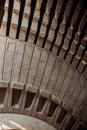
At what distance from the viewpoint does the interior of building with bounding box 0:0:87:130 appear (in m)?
3.24

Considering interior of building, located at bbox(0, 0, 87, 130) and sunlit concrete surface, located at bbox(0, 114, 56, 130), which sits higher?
interior of building, located at bbox(0, 0, 87, 130)

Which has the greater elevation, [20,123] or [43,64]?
[43,64]

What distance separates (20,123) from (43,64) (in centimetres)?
75

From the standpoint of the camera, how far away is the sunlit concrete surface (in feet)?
10.6

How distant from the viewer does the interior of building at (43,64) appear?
324cm

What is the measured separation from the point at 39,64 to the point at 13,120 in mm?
723

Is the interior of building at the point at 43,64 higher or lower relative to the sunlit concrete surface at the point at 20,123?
higher

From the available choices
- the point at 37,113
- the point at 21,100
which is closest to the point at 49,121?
the point at 37,113

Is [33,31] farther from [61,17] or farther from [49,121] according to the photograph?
[49,121]

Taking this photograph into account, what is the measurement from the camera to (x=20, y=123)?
3.33 m

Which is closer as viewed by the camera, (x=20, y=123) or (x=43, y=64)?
(x=20, y=123)

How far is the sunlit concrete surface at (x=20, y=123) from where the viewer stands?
3.22 meters

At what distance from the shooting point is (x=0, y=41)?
321 cm

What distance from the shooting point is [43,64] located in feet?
11.4
